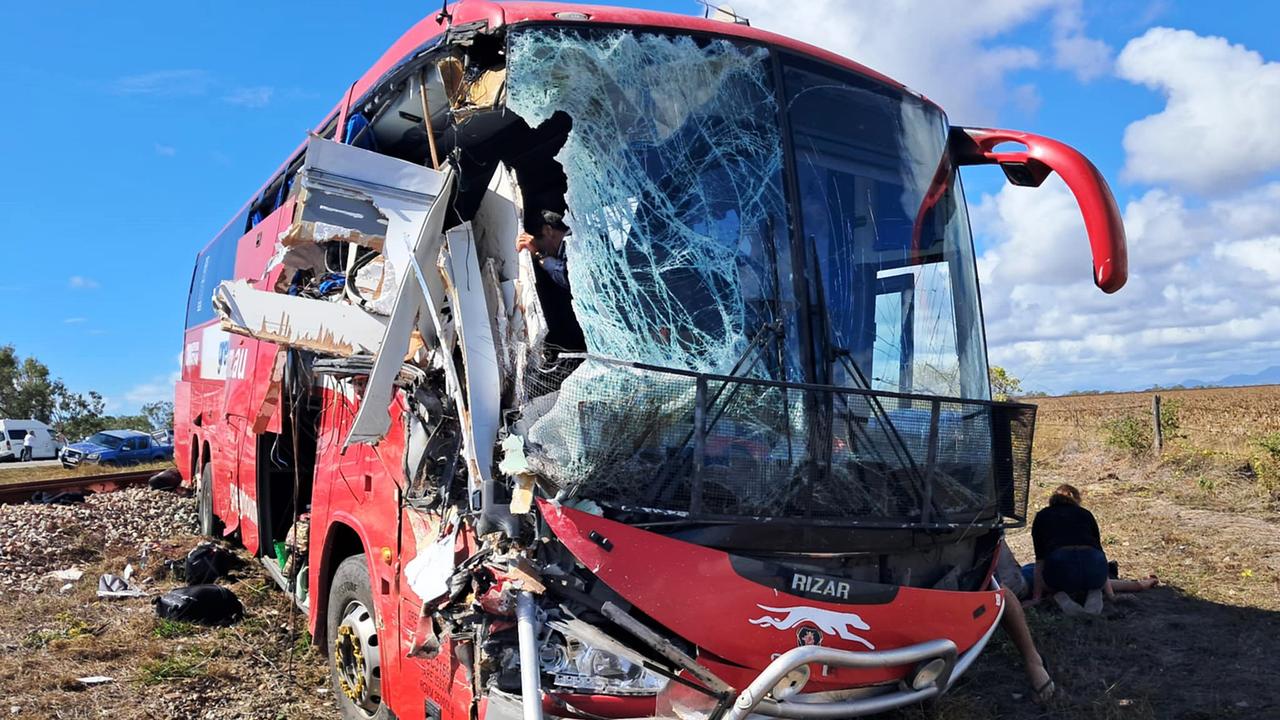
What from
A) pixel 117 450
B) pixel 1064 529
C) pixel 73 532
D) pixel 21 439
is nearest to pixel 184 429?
pixel 73 532

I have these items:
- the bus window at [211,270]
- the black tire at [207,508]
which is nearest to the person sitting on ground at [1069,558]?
the bus window at [211,270]

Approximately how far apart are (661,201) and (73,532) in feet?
33.1

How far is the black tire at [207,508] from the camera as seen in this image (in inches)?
402

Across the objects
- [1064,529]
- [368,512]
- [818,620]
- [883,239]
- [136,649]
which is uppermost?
[883,239]

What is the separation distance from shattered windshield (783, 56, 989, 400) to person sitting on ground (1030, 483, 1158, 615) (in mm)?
3689

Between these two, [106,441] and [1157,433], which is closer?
[1157,433]

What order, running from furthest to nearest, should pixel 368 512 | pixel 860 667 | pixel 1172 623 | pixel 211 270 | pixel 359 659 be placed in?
1. pixel 211 270
2. pixel 1172 623
3. pixel 359 659
4. pixel 368 512
5. pixel 860 667

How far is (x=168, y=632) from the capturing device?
6934 mm

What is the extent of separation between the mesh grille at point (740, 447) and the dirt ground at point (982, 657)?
2044mm

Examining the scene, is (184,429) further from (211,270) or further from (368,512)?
(368,512)

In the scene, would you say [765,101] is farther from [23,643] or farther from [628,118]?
[23,643]

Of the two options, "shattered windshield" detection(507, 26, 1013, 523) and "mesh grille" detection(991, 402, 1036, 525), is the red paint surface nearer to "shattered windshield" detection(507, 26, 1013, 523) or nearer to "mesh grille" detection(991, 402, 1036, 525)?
"shattered windshield" detection(507, 26, 1013, 523)

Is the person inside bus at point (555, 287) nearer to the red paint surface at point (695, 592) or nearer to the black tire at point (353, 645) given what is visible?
the red paint surface at point (695, 592)

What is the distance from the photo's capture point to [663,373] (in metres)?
3.27
